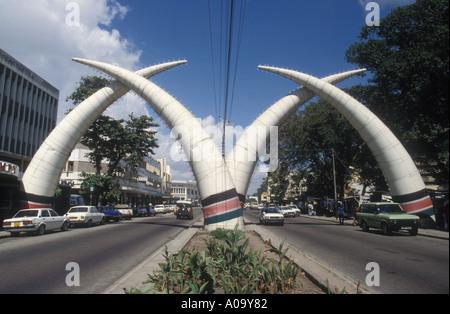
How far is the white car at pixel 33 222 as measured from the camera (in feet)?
56.6

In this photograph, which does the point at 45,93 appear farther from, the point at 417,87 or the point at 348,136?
the point at 417,87

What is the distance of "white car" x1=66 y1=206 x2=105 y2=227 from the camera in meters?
23.6

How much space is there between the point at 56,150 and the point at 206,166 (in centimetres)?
1347

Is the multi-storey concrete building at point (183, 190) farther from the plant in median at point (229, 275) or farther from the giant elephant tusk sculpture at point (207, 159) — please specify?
the plant in median at point (229, 275)

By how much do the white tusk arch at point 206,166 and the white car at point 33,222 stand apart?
947cm

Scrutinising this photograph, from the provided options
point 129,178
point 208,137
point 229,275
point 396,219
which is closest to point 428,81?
point 396,219

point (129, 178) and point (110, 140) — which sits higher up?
point (110, 140)

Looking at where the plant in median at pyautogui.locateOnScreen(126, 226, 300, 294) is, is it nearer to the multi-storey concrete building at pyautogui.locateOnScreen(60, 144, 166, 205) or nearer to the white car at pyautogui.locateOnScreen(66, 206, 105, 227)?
the white car at pyautogui.locateOnScreen(66, 206, 105, 227)

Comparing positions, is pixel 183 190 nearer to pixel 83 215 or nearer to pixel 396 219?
pixel 83 215

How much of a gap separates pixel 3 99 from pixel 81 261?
95.4 feet

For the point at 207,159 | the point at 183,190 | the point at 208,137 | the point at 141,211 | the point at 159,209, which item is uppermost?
the point at 208,137

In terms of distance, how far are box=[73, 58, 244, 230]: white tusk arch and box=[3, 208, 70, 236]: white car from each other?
9.47 meters

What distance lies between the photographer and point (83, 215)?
23875 mm
